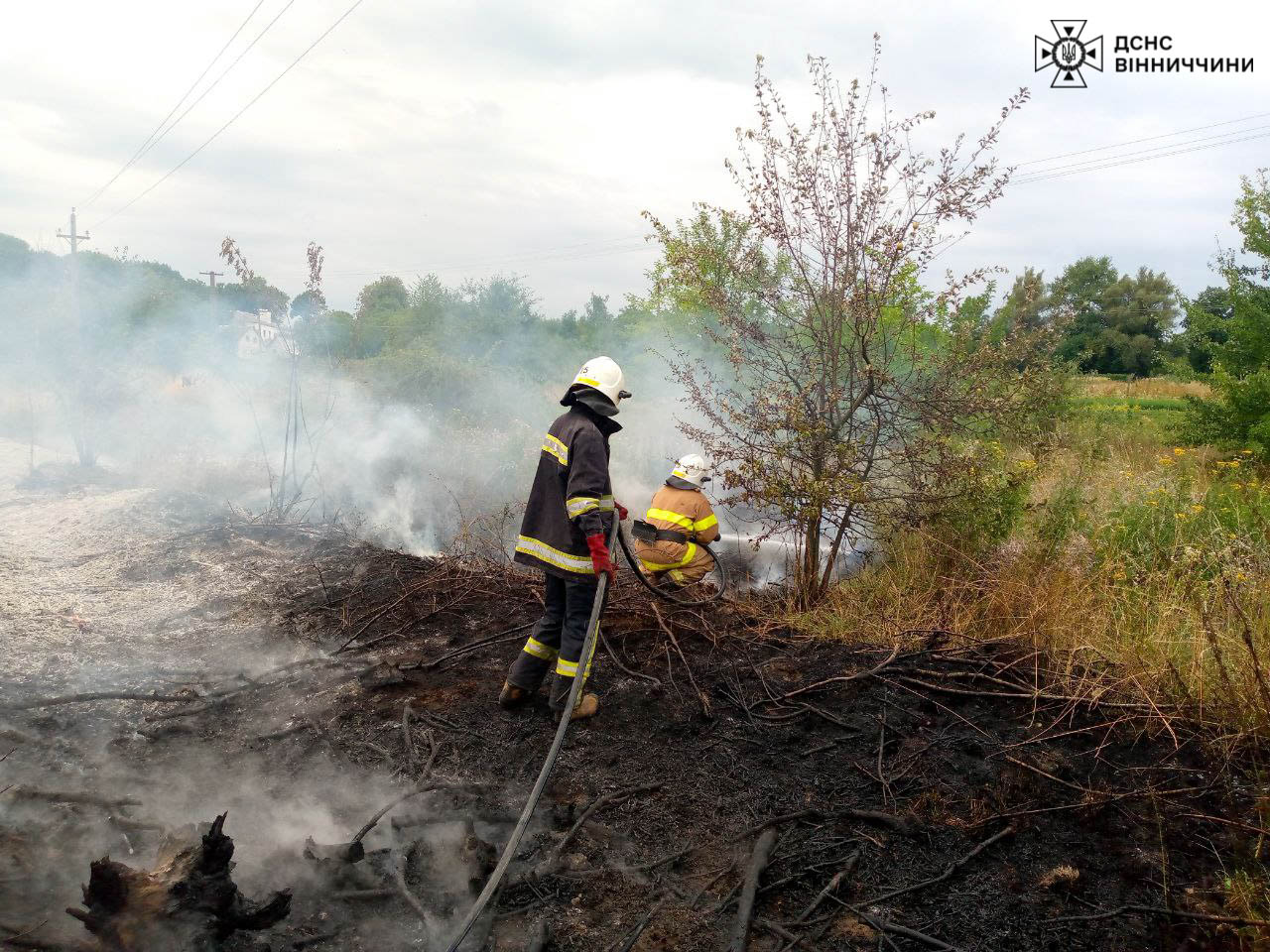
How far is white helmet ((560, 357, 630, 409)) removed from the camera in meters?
4.77

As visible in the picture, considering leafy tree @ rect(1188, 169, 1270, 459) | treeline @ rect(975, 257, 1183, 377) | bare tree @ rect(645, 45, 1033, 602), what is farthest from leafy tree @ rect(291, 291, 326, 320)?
treeline @ rect(975, 257, 1183, 377)

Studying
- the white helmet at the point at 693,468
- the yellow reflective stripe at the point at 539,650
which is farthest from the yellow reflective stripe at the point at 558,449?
the white helmet at the point at 693,468

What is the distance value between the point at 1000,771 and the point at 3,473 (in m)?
14.3

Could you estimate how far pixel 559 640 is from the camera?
16.2 feet

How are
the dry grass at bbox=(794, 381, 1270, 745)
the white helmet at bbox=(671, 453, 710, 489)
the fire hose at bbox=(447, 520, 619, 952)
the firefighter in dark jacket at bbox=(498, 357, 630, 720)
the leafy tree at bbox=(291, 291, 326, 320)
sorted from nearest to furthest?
the fire hose at bbox=(447, 520, 619, 952) → the dry grass at bbox=(794, 381, 1270, 745) → the firefighter in dark jacket at bbox=(498, 357, 630, 720) → the white helmet at bbox=(671, 453, 710, 489) → the leafy tree at bbox=(291, 291, 326, 320)

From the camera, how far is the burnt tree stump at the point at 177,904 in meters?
2.56

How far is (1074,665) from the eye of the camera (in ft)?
Answer: 15.8

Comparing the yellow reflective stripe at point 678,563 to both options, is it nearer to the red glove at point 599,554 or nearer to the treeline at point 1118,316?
the red glove at point 599,554

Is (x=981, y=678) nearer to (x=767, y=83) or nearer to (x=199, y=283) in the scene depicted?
(x=767, y=83)

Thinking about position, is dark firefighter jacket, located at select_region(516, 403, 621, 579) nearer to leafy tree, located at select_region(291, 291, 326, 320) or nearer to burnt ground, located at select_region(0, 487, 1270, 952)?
burnt ground, located at select_region(0, 487, 1270, 952)

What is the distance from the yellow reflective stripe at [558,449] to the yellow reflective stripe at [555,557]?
1.63 ft

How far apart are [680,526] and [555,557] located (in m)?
2.69

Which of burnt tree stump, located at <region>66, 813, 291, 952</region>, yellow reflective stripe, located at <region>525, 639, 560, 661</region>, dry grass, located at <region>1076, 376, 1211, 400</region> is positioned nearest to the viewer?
burnt tree stump, located at <region>66, 813, 291, 952</region>

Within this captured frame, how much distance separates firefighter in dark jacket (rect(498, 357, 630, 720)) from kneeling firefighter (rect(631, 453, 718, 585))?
240 centimetres
